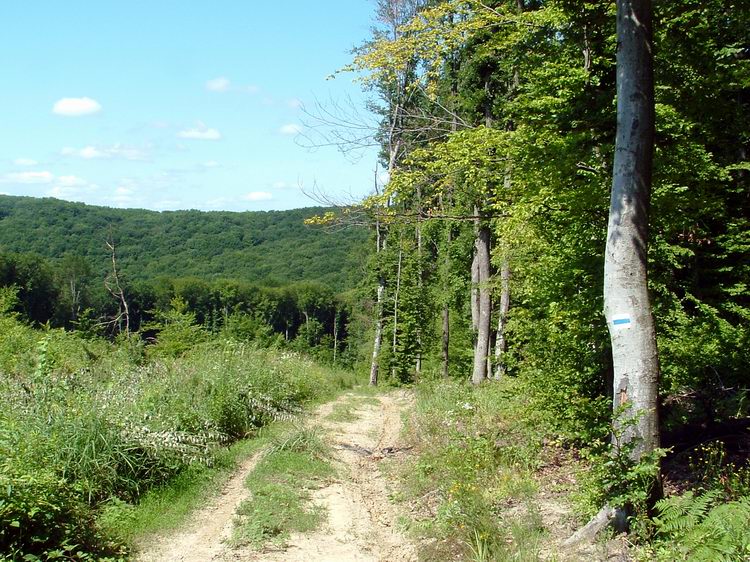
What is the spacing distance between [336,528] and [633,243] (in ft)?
14.1

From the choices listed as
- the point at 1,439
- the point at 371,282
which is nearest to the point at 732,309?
the point at 1,439

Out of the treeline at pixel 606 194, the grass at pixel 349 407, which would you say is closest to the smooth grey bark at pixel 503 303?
the grass at pixel 349 407

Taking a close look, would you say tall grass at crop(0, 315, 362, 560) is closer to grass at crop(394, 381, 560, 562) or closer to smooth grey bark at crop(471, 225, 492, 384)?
grass at crop(394, 381, 560, 562)

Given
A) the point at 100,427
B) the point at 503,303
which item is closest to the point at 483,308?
the point at 503,303

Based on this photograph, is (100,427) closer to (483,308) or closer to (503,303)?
(503,303)

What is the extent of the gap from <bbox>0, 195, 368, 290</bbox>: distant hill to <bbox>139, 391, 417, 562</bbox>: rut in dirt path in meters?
83.1

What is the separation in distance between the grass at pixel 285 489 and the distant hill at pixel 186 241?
82520 millimetres

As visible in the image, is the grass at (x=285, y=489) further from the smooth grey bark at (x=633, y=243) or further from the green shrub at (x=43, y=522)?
the smooth grey bark at (x=633, y=243)

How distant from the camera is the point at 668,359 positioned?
684cm

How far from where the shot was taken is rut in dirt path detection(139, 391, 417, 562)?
5887 millimetres

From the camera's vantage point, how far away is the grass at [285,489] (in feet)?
20.9

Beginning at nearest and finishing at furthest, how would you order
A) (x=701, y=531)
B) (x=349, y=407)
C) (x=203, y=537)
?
(x=701, y=531)
(x=203, y=537)
(x=349, y=407)

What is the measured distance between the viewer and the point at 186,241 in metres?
124

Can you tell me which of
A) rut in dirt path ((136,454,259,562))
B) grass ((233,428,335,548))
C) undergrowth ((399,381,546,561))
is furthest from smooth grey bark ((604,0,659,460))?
rut in dirt path ((136,454,259,562))
